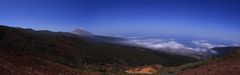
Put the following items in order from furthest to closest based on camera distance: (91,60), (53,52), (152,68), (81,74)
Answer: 1. (91,60)
2. (53,52)
3. (152,68)
4. (81,74)

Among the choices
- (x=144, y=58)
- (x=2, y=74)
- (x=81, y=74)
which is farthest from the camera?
(x=144, y=58)

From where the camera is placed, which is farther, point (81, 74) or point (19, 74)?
point (81, 74)

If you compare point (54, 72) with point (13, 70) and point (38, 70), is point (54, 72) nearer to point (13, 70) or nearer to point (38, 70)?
point (38, 70)

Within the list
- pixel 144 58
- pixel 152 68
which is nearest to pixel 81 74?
pixel 152 68

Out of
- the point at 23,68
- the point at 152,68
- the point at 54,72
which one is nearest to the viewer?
the point at 23,68

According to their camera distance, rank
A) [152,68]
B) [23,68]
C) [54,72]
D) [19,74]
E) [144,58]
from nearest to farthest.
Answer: [19,74], [23,68], [54,72], [152,68], [144,58]

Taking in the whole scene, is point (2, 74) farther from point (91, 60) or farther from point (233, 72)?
point (91, 60)

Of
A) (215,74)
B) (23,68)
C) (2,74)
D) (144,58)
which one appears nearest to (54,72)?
(23,68)

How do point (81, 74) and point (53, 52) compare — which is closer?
point (81, 74)
